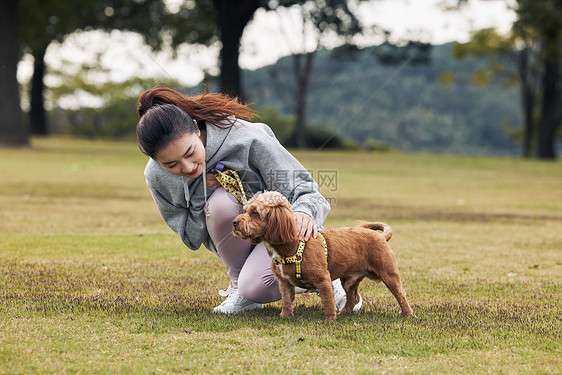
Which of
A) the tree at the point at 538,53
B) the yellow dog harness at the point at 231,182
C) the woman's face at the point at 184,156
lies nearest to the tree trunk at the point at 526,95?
the tree at the point at 538,53

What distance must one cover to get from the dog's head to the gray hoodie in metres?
0.37

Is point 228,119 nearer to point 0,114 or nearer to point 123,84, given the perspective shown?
point 0,114

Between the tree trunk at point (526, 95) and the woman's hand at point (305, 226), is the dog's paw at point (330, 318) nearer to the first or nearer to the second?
the woman's hand at point (305, 226)

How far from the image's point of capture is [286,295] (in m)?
3.99

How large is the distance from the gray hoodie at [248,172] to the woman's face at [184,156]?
17 cm

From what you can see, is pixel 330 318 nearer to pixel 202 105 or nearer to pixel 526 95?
pixel 202 105

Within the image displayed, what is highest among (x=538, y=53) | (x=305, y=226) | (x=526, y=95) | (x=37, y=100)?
(x=538, y=53)

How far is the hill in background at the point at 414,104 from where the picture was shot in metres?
47.4

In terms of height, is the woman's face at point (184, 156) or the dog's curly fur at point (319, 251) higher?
the woman's face at point (184, 156)

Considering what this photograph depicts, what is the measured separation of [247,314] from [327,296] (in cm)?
57

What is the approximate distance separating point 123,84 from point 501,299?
45678 millimetres

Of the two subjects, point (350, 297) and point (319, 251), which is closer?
point (319, 251)

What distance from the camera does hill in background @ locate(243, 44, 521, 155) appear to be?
47378mm

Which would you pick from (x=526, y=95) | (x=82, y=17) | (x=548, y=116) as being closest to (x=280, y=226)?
(x=82, y=17)
